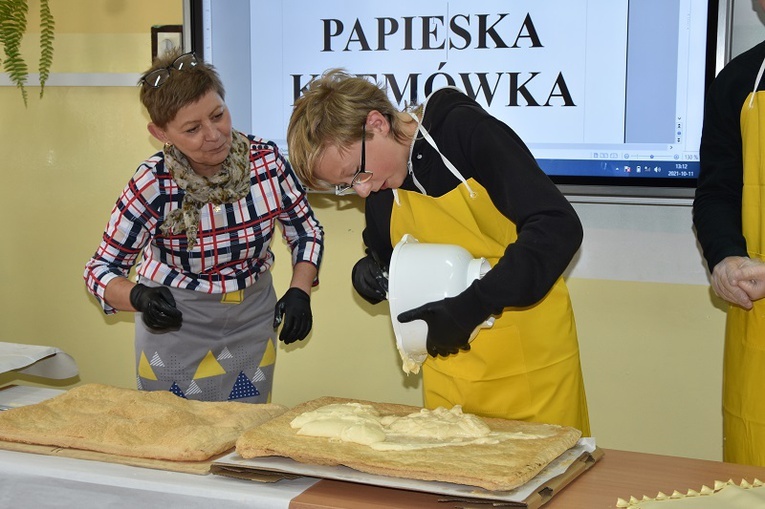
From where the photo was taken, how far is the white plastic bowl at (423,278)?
1414 millimetres

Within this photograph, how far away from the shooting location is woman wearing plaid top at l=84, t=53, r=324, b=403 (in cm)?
190

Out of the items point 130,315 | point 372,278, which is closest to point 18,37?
point 130,315

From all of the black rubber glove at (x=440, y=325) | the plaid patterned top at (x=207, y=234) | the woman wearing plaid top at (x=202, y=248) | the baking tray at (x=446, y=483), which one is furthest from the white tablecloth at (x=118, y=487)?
the plaid patterned top at (x=207, y=234)

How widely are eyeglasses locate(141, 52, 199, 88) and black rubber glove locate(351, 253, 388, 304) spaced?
22.9 inches

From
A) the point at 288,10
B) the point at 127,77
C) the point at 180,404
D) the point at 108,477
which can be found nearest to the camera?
the point at 108,477

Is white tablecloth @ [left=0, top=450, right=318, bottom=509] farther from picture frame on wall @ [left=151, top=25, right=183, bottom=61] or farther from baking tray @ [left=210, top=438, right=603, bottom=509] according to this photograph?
picture frame on wall @ [left=151, top=25, right=183, bottom=61]

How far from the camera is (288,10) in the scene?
105 inches

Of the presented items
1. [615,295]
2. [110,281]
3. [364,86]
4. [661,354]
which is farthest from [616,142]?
[110,281]

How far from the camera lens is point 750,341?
65.7 inches

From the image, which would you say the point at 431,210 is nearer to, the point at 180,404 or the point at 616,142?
the point at 180,404

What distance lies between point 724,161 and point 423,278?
769 mm

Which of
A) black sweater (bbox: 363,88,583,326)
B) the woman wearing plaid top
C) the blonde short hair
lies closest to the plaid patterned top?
the woman wearing plaid top

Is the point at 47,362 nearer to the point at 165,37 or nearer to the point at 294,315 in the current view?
the point at 294,315

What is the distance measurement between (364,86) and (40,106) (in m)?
1.81
